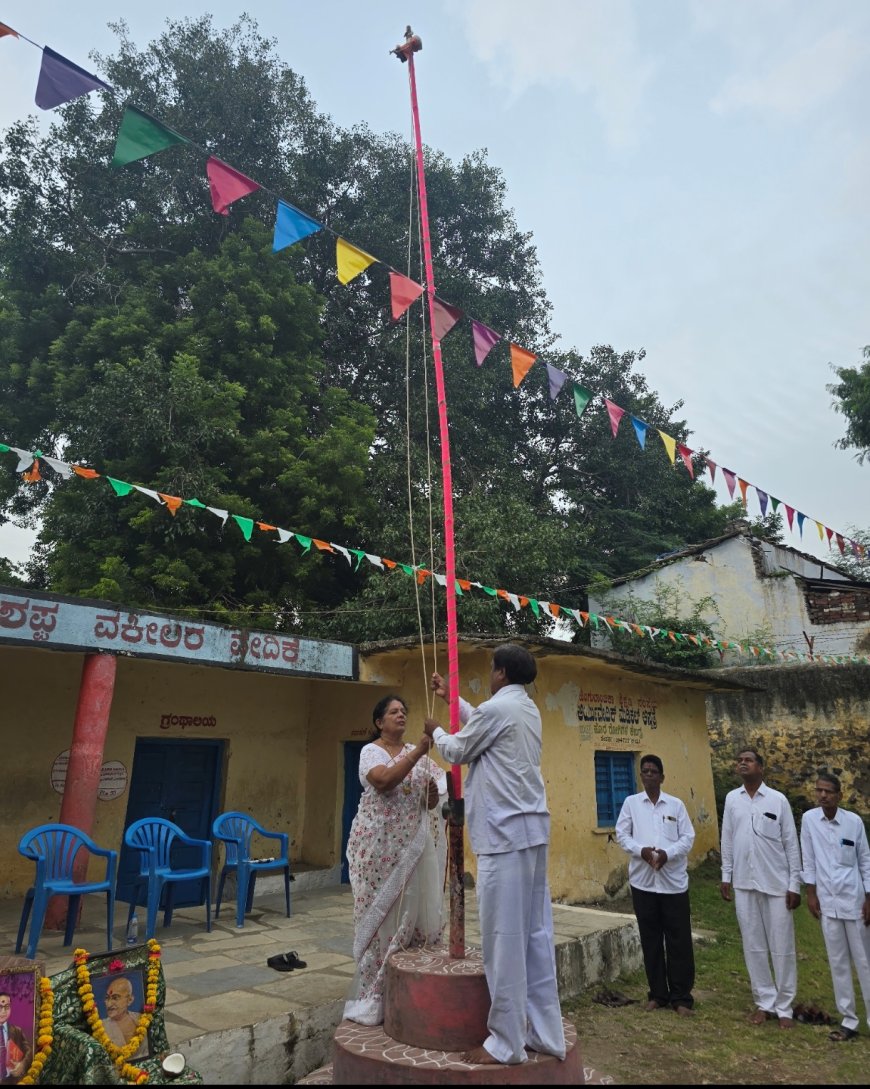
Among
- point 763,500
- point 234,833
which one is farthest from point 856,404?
point 234,833

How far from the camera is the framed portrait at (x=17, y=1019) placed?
2945 millimetres

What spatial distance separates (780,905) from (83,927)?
5436mm

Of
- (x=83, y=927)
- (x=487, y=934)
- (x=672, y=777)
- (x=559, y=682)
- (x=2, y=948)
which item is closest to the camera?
(x=487, y=934)

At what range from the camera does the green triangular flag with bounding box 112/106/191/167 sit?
4.89 meters

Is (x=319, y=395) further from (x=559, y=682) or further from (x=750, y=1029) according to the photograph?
(x=750, y=1029)

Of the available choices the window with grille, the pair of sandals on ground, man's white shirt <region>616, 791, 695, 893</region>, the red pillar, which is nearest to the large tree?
the window with grille

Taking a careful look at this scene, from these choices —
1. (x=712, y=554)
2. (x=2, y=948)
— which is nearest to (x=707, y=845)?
(x=712, y=554)

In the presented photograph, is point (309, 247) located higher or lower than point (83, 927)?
higher

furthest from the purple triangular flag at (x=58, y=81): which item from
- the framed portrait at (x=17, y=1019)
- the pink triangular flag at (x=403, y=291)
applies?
the framed portrait at (x=17, y=1019)

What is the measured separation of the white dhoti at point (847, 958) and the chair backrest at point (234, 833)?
15.6 feet

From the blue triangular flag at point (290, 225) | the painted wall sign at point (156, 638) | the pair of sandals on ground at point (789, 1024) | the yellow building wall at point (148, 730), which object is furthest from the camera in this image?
the yellow building wall at point (148, 730)

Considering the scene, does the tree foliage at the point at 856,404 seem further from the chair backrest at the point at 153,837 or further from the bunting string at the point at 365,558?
the chair backrest at the point at 153,837

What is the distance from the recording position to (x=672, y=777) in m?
11.0

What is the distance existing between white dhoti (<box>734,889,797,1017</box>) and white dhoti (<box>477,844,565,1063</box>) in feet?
7.68
